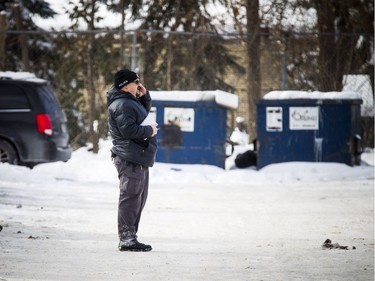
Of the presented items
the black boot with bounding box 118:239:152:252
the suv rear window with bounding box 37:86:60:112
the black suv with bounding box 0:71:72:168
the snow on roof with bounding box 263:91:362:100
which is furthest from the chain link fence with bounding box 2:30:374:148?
the black boot with bounding box 118:239:152:252

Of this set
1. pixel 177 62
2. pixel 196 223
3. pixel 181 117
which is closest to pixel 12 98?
pixel 181 117

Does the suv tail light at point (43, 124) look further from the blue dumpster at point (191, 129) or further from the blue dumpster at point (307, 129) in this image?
the blue dumpster at point (307, 129)

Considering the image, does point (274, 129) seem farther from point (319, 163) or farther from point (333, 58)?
point (333, 58)

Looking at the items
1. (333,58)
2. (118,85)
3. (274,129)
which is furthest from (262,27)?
(118,85)

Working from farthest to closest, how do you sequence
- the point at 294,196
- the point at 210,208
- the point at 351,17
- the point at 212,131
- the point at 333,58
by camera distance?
1. the point at 351,17
2. the point at 333,58
3. the point at 212,131
4. the point at 294,196
5. the point at 210,208

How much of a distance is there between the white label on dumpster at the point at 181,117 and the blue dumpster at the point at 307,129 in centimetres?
126

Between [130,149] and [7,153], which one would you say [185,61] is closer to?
[7,153]

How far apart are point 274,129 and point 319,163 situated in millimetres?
995

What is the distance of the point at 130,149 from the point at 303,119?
9237 millimetres

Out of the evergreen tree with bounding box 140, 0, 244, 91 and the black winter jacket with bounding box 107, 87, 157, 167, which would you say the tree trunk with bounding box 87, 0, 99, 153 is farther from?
the black winter jacket with bounding box 107, 87, 157, 167

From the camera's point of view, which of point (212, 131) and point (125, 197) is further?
point (212, 131)

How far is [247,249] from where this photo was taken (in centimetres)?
736

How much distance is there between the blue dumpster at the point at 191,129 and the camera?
1568cm

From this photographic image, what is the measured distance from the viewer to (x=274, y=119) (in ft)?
52.5
